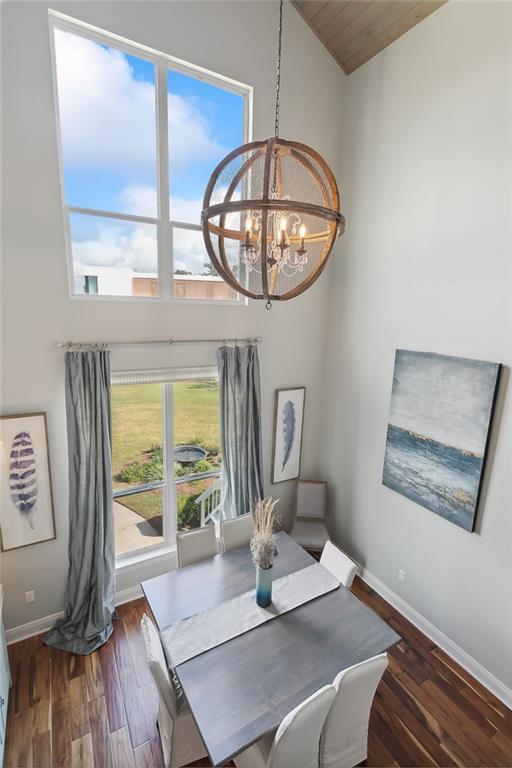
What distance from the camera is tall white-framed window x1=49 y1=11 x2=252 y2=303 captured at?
2863 mm

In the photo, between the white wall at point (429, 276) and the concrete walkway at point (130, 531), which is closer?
the white wall at point (429, 276)

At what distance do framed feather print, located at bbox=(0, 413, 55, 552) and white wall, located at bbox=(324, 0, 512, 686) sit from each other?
2962 mm

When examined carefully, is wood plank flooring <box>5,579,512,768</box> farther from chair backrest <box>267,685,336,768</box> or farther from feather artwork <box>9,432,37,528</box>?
feather artwork <box>9,432,37,528</box>

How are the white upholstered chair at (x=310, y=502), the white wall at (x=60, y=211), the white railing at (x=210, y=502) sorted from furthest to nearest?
the white upholstered chair at (x=310, y=502), the white railing at (x=210, y=502), the white wall at (x=60, y=211)

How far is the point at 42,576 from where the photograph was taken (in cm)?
313

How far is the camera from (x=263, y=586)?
8.21 feet

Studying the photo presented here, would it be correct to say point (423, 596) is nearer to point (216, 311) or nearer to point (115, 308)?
point (216, 311)

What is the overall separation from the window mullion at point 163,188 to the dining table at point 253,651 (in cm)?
241

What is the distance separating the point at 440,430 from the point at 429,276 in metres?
1.30

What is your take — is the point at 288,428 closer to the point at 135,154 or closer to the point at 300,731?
the point at 300,731

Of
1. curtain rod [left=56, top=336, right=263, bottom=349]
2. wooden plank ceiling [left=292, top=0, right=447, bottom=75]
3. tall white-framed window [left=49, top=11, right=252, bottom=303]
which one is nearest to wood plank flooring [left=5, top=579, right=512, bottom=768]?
curtain rod [left=56, top=336, right=263, bottom=349]

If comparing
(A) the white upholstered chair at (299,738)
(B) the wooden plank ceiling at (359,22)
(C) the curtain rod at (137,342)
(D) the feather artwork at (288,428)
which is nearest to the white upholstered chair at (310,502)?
(D) the feather artwork at (288,428)

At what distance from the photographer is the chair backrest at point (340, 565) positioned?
2.81 meters

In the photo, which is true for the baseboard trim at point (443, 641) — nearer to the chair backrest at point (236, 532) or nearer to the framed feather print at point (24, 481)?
the chair backrest at point (236, 532)
